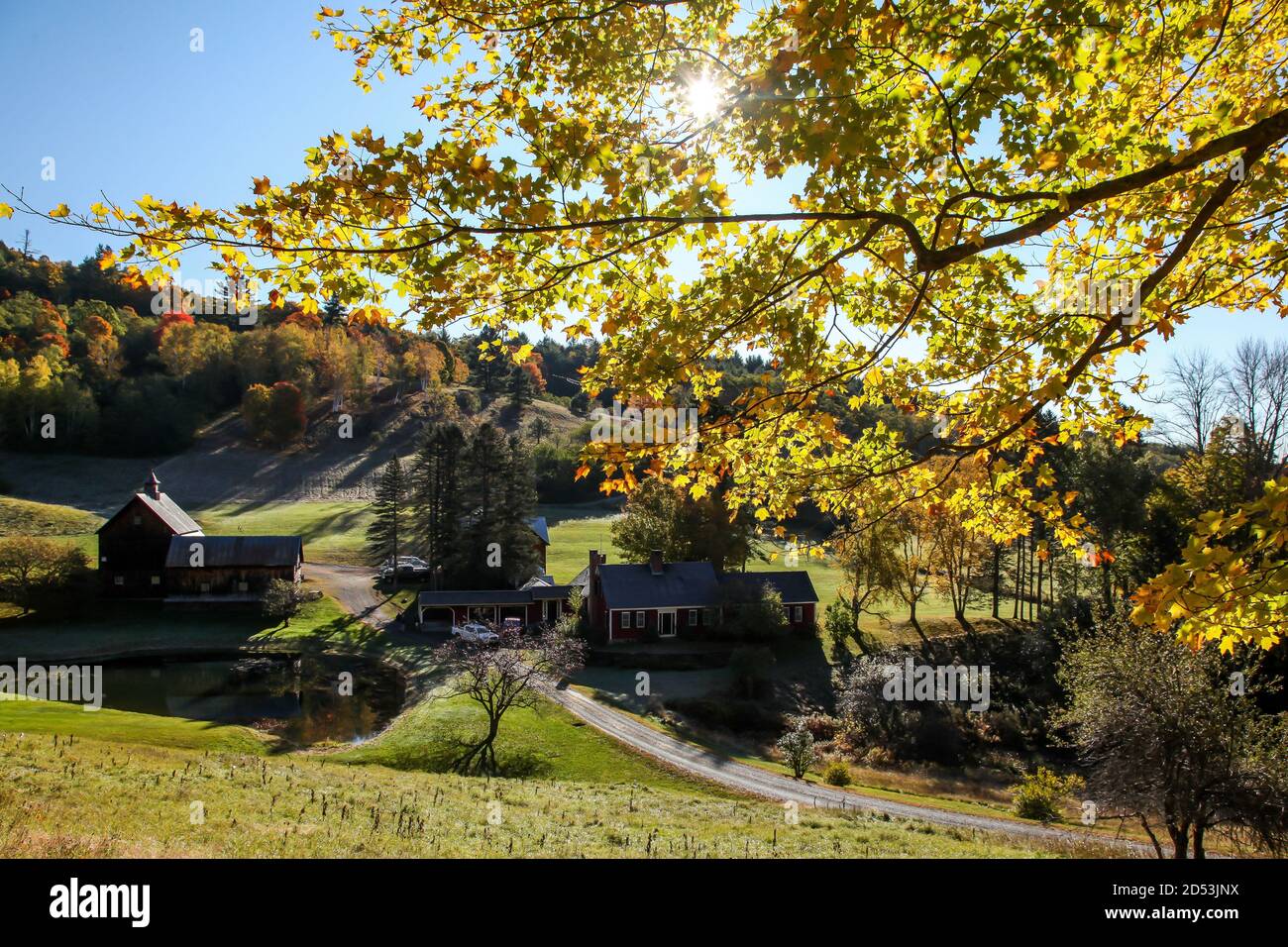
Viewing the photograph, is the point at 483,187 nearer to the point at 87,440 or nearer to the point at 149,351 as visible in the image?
the point at 87,440

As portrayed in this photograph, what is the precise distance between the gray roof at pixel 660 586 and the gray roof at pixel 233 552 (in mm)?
22339

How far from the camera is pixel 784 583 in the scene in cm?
4634

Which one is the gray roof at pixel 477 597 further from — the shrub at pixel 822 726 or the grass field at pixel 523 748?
the shrub at pixel 822 726

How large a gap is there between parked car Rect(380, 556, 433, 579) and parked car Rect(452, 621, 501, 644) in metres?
12.2

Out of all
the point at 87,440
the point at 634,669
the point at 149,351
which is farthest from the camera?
the point at 149,351

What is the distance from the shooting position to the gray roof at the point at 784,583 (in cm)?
4431

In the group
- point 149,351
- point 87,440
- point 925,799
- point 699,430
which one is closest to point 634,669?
point 925,799

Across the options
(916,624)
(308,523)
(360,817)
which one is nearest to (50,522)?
(308,523)

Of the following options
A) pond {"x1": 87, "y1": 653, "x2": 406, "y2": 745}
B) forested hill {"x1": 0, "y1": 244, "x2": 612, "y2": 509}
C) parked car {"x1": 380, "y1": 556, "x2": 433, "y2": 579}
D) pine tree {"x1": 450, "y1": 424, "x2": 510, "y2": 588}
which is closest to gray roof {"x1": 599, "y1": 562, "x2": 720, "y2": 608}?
pine tree {"x1": 450, "y1": 424, "x2": 510, "y2": 588}

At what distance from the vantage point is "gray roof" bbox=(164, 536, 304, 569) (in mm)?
46719

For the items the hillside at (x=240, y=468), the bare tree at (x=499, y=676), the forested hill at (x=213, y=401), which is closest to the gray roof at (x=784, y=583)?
the bare tree at (x=499, y=676)

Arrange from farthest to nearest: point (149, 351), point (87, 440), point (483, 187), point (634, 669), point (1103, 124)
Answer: point (149, 351) → point (87, 440) → point (634, 669) → point (1103, 124) → point (483, 187)

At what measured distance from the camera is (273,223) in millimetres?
4102
